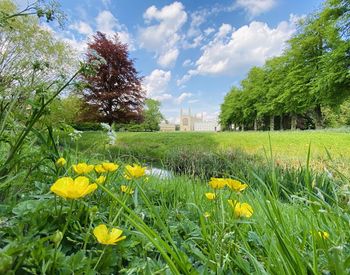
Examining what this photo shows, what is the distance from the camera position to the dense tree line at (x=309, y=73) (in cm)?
1459

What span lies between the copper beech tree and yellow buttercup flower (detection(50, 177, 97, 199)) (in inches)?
615

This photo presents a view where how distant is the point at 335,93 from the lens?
50.9ft

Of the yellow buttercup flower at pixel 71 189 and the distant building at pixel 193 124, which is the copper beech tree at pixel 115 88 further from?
the distant building at pixel 193 124

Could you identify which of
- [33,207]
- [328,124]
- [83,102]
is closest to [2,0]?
[83,102]

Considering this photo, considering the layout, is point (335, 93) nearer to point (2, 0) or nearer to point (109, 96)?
point (109, 96)

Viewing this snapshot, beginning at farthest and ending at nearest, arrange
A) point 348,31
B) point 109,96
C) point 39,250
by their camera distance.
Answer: point 109,96 → point 348,31 → point 39,250

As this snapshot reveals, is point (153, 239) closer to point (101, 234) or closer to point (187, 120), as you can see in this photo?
point (101, 234)

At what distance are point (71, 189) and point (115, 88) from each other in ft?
54.3

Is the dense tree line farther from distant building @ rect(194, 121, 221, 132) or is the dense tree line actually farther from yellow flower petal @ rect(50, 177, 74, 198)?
distant building @ rect(194, 121, 221, 132)

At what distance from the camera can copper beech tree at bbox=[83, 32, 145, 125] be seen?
51.1 ft

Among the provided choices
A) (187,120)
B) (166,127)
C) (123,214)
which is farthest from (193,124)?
(123,214)

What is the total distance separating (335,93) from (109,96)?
14.7 metres

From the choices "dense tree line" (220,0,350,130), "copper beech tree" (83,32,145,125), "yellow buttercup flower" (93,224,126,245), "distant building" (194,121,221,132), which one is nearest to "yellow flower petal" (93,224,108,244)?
"yellow buttercup flower" (93,224,126,245)

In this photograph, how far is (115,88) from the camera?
16.1 meters
